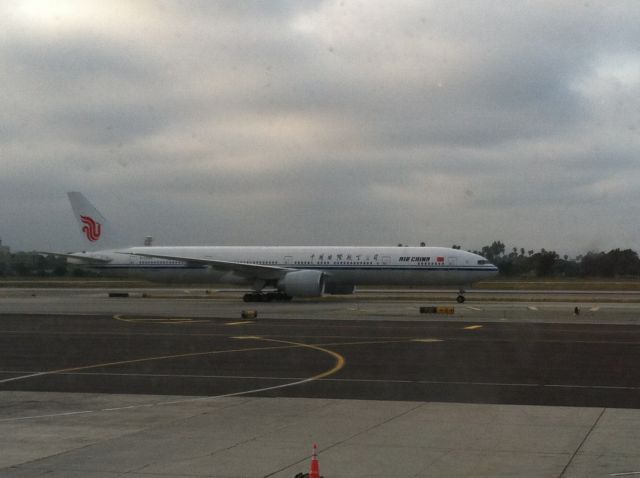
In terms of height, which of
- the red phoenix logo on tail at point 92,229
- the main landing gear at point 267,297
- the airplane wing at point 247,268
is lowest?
the main landing gear at point 267,297

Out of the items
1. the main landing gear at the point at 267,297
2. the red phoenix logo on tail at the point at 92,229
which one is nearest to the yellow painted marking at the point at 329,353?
the main landing gear at the point at 267,297

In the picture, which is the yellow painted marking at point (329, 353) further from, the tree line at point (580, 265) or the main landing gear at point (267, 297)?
the tree line at point (580, 265)

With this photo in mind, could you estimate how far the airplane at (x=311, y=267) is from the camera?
1972 inches

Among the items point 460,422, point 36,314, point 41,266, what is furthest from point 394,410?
point 41,266

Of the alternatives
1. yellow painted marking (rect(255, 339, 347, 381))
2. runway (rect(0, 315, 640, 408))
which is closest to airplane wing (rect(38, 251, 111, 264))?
runway (rect(0, 315, 640, 408))

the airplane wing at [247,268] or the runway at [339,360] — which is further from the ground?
the airplane wing at [247,268]

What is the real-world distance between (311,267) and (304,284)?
3.33m

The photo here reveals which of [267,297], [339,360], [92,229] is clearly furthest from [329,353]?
[92,229]

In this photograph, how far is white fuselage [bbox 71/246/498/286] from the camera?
1977 inches

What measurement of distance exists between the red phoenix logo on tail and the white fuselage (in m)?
7.17

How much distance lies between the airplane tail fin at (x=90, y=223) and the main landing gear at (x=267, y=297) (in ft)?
44.3

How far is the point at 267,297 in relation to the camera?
51.5 metres

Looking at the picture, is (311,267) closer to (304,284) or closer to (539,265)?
(304,284)

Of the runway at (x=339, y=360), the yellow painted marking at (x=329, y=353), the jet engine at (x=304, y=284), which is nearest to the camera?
the runway at (x=339, y=360)
